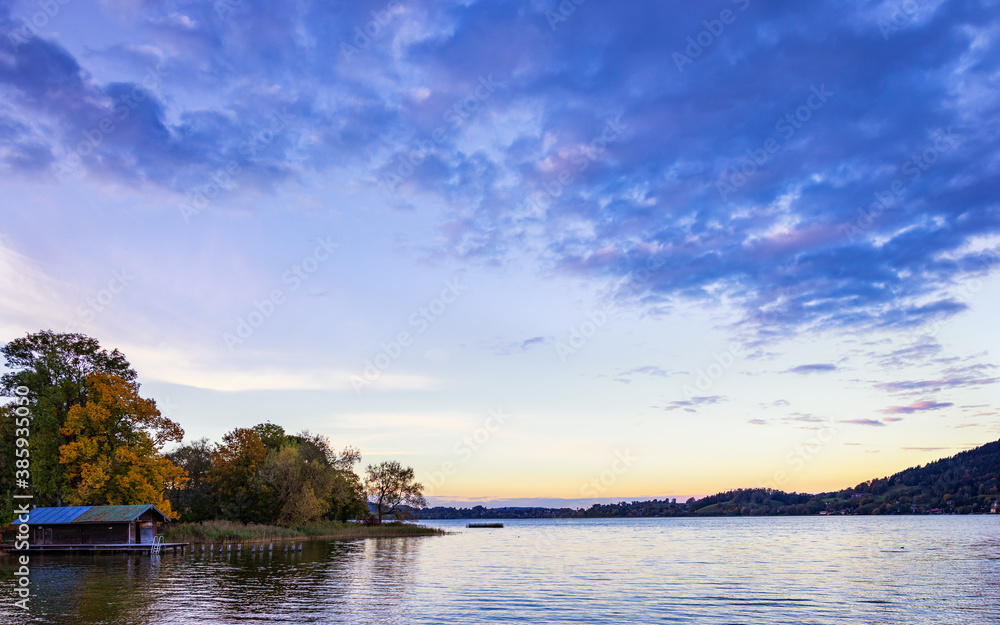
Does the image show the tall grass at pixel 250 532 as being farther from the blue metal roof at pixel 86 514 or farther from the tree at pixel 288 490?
the blue metal roof at pixel 86 514

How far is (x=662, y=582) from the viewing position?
4706 centimetres

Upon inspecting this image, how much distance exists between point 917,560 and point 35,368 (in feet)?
298

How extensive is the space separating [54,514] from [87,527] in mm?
3568

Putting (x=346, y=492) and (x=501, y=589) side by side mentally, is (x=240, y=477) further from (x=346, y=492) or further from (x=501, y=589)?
(x=501, y=589)

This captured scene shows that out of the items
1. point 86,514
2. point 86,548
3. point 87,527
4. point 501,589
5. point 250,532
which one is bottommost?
point 250,532

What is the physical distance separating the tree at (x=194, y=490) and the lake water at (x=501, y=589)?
30686 mm

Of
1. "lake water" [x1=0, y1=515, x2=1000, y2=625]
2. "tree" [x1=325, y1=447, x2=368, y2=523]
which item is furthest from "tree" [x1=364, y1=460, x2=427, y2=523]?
"lake water" [x1=0, y1=515, x2=1000, y2=625]

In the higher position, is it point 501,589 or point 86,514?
point 86,514

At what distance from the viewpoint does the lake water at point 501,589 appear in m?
31.8

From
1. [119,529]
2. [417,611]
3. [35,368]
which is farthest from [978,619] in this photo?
[35,368]

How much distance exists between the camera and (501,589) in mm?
42781

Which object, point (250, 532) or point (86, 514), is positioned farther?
point (250, 532)

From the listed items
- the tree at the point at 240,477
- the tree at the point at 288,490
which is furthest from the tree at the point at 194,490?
the tree at the point at 288,490

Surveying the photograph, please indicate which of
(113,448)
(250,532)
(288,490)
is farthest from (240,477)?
(113,448)
